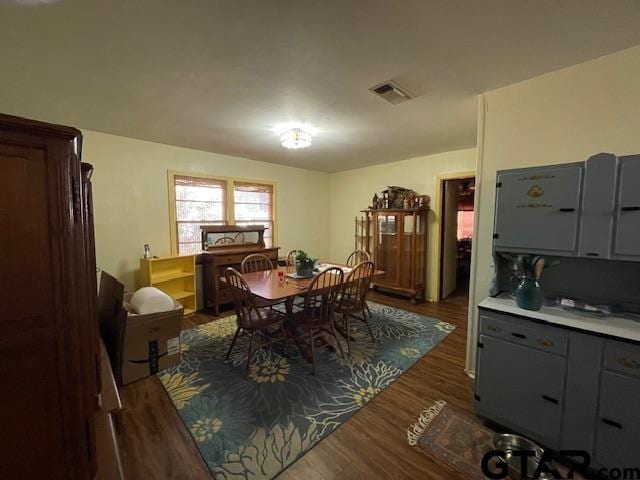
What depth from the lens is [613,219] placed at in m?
1.47

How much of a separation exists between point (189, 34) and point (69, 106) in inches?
69.1

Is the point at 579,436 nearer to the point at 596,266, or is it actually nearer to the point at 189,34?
the point at 596,266

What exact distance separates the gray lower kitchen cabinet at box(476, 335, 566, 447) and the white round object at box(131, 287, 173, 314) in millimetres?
2615

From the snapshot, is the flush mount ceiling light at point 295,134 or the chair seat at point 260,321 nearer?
the chair seat at point 260,321

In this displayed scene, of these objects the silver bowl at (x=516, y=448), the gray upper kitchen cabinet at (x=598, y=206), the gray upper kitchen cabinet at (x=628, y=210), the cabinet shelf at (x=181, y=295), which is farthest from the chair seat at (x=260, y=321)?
the gray upper kitchen cabinet at (x=628, y=210)

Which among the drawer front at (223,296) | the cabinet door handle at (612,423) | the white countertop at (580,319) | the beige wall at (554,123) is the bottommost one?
the drawer front at (223,296)

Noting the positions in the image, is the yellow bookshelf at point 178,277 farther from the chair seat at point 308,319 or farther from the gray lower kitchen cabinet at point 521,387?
the gray lower kitchen cabinet at point 521,387

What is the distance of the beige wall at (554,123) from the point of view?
63.2 inches

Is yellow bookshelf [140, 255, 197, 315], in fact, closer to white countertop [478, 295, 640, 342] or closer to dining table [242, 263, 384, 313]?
dining table [242, 263, 384, 313]

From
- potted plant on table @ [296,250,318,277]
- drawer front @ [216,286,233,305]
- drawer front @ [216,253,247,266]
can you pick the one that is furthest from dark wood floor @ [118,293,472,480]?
drawer front @ [216,253,247,266]

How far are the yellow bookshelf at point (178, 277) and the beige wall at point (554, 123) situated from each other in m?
3.48

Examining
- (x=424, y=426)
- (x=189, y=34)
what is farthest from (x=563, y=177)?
(x=189, y=34)

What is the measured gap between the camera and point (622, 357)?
1.32 metres

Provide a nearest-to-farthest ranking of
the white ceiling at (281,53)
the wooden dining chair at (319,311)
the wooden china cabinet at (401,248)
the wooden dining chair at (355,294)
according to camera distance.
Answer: the white ceiling at (281,53), the wooden dining chair at (319,311), the wooden dining chair at (355,294), the wooden china cabinet at (401,248)
